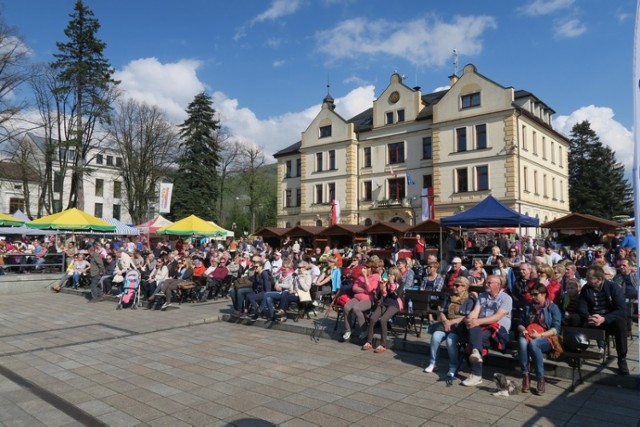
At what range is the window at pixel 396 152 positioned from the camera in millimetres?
43625

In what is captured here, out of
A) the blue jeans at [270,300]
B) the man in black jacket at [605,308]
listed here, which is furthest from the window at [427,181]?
the man in black jacket at [605,308]

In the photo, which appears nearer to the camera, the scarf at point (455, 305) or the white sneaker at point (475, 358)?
the white sneaker at point (475, 358)

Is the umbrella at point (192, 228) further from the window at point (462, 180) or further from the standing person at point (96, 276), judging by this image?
the window at point (462, 180)

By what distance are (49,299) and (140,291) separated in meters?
3.44

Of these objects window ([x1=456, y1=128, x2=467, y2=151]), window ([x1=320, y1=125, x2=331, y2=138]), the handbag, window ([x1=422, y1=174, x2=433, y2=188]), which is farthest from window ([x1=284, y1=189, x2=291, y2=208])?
the handbag

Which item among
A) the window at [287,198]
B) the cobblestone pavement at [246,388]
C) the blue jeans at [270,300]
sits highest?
the window at [287,198]

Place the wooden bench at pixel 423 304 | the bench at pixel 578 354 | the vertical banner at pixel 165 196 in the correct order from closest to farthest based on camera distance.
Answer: the bench at pixel 578 354 → the wooden bench at pixel 423 304 → the vertical banner at pixel 165 196

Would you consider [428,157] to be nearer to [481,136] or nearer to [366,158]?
[481,136]

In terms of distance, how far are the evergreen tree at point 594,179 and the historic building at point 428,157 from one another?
11994mm

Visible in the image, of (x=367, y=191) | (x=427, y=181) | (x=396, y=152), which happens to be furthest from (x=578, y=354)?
(x=367, y=191)

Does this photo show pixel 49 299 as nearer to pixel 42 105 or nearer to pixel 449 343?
pixel 449 343

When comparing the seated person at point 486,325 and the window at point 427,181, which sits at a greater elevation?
the window at point 427,181

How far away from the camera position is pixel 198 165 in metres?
48.2

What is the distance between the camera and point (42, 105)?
36094mm
